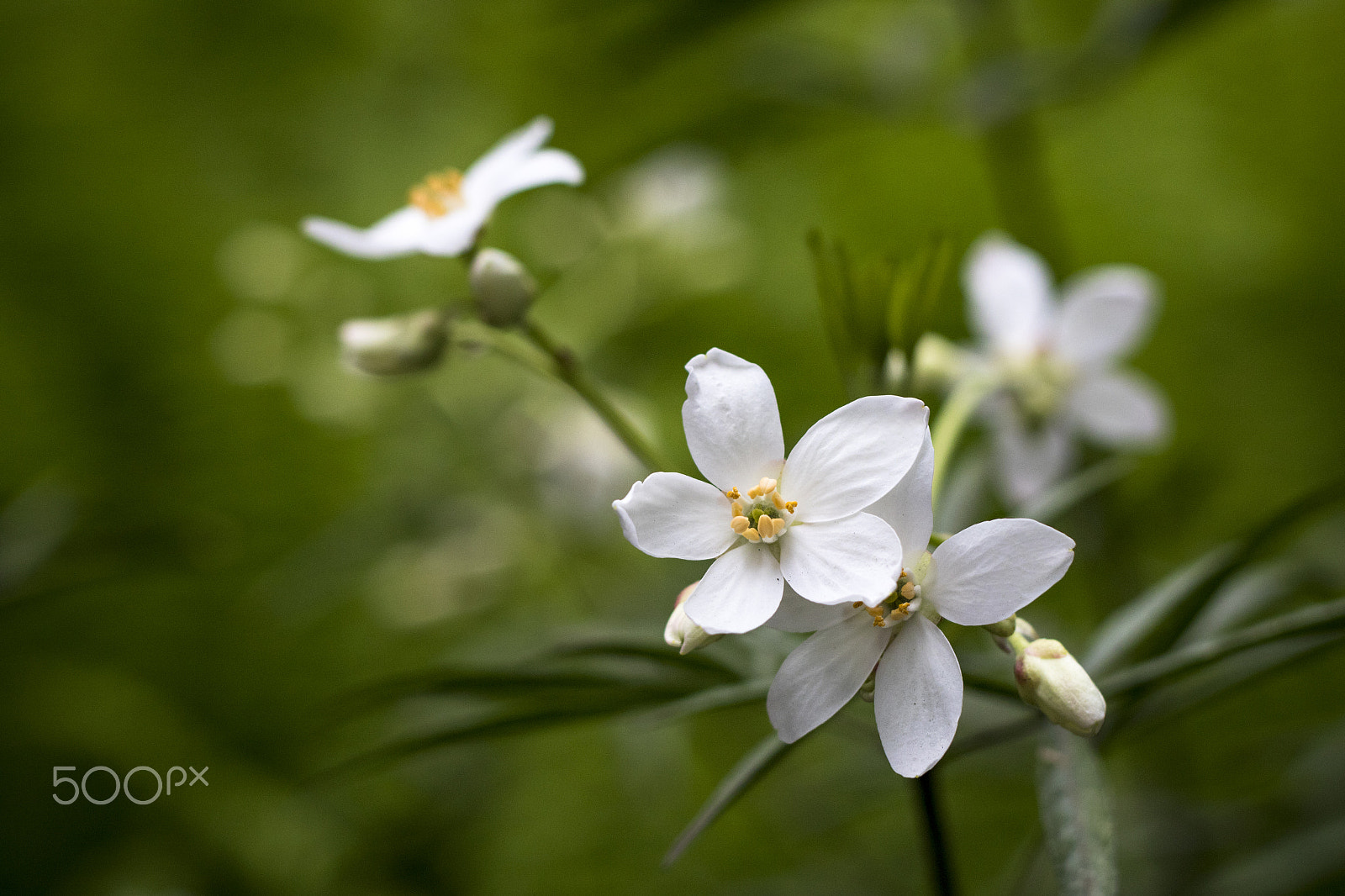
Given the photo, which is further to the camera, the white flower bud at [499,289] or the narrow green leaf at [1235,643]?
the white flower bud at [499,289]

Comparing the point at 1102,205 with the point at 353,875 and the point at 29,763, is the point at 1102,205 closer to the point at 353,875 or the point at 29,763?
the point at 353,875

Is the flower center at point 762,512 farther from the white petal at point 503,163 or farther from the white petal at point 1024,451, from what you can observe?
the white petal at point 1024,451

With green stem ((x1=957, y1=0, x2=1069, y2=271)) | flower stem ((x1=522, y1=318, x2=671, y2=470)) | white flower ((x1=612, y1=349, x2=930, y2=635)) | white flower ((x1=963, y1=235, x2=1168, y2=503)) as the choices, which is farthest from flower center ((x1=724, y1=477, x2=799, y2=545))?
green stem ((x1=957, y1=0, x2=1069, y2=271))

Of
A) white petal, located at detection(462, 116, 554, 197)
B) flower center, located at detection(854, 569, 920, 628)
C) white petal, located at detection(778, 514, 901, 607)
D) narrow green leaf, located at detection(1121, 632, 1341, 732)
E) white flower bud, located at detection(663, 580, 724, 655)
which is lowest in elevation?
narrow green leaf, located at detection(1121, 632, 1341, 732)

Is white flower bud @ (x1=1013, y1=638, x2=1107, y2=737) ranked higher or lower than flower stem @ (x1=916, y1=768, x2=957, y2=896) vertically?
higher

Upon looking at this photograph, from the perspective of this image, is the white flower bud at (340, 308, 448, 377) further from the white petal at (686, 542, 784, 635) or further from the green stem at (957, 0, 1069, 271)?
the green stem at (957, 0, 1069, 271)

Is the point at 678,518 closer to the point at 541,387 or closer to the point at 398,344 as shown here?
the point at 398,344

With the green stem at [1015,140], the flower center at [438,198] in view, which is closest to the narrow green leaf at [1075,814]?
the flower center at [438,198]

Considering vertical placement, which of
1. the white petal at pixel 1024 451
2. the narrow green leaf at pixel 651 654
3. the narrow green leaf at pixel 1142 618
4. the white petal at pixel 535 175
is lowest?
the narrow green leaf at pixel 1142 618
